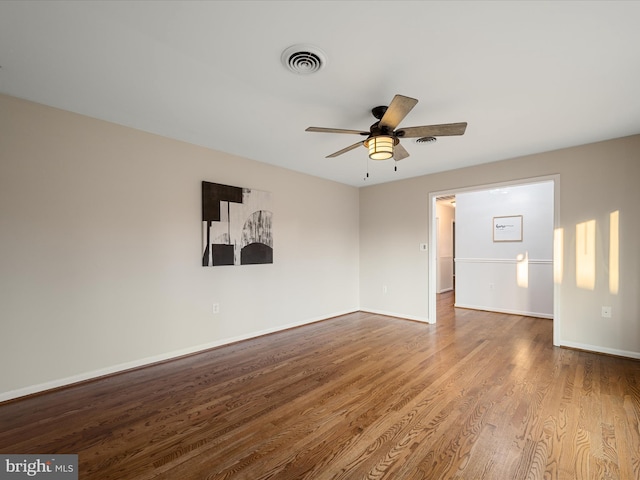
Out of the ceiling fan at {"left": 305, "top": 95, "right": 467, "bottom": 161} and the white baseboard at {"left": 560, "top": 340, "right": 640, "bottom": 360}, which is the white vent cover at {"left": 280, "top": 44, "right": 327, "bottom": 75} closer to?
the ceiling fan at {"left": 305, "top": 95, "right": 467, "bottom": 161}

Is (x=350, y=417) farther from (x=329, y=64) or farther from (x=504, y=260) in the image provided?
(x=504, y=260)

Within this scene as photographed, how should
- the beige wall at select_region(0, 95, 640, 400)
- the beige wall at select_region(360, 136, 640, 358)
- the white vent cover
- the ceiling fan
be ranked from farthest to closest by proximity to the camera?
the beige wall at select_region(360, 136, 640, 358), the beige wall at select_region(0, 95, 640, 400), the ceiling fan, the white vent cover

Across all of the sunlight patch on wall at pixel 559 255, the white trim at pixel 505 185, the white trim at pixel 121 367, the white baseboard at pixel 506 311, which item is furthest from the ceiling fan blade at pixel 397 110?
the white baseboard at pixel 506 311

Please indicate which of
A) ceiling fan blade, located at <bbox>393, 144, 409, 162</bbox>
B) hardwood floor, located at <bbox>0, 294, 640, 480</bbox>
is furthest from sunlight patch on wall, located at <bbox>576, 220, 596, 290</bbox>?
ceiling fan blade, located at <bbox>393, 144, 409, 162</bbox>

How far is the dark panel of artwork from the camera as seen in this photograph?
137 inches

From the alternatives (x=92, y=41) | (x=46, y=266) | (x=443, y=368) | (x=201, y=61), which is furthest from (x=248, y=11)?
(x=443, y=368)

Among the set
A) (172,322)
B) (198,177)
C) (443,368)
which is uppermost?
(198,177)

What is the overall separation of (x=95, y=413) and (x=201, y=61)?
8.68 feet

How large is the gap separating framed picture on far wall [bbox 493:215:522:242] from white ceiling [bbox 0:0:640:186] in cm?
258

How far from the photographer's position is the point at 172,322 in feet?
10.5

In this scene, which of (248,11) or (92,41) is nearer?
(248,11)

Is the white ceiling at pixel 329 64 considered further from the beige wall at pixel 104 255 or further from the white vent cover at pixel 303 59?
the beige wall at pixel 104 255

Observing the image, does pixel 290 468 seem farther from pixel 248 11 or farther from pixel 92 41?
pixel 92 41

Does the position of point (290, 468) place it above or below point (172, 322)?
below
